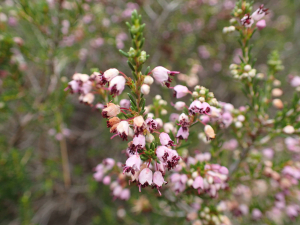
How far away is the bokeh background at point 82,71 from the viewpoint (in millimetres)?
2977

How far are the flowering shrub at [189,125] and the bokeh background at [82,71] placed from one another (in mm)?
1126

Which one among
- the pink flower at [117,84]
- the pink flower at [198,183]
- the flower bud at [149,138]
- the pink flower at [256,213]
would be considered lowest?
the pink flower at [256,213]

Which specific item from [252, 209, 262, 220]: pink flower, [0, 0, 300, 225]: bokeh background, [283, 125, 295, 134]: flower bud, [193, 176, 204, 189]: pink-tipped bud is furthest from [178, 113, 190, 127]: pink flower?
[252, 209, 262, 220]: pink flower

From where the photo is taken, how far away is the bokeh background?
2.98 m

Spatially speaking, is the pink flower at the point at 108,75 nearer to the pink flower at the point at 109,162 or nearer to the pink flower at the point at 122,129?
the pink flower at the point at 122,129

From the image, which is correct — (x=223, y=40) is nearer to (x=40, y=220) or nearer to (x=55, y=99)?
(x=55, y=99)

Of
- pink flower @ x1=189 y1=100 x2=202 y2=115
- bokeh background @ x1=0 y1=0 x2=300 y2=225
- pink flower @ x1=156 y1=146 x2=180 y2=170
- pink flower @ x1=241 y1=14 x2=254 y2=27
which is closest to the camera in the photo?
pink flower @ x1=156 y1=146 x2=180 y2=170

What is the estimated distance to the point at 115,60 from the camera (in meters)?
5.15

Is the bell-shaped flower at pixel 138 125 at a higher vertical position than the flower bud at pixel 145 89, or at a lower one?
lower

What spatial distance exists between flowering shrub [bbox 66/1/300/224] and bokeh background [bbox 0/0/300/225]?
1126 millimetres

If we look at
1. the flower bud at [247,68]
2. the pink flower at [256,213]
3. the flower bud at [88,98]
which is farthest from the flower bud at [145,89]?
the pink flower at [256,213]

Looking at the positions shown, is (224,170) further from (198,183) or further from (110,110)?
(110,110)

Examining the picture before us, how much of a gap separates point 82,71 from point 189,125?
335cm

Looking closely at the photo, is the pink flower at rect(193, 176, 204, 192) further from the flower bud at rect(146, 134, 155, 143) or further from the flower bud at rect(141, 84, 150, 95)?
the flower bud at rect(141, 84, 150, 95)
